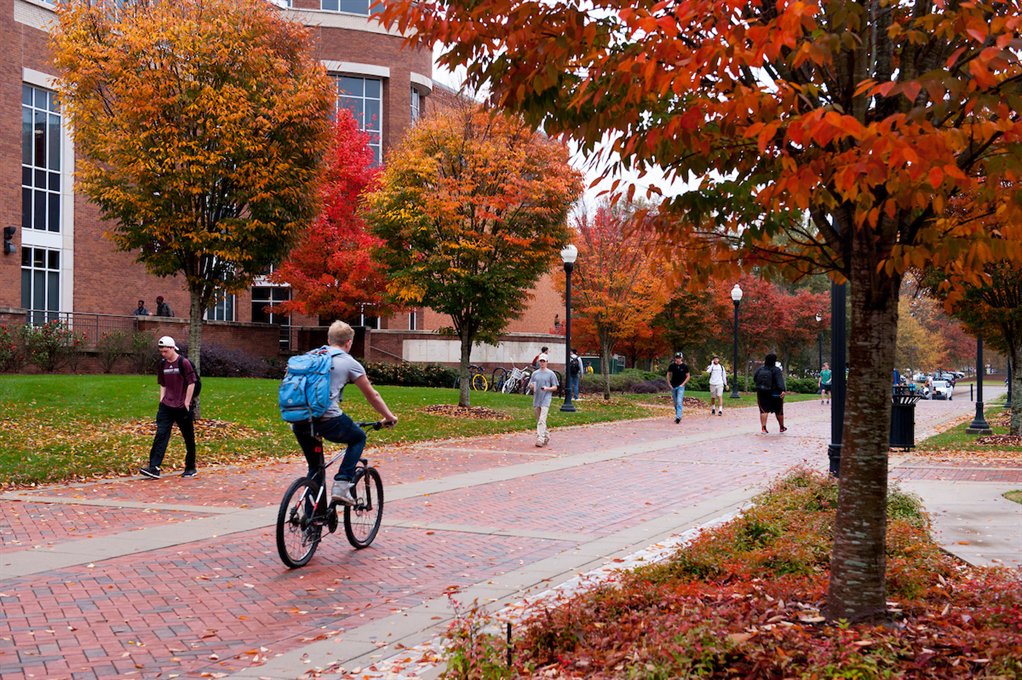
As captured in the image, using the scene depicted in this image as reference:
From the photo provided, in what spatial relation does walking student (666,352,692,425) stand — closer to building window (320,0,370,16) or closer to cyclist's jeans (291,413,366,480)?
cyclist's jeans (291,413,366,480)

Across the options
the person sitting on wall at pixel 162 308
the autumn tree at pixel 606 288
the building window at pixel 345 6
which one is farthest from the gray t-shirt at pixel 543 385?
the building window at pixel 345 6

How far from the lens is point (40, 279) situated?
1293 inches

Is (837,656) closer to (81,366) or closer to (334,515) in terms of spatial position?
(334,515)

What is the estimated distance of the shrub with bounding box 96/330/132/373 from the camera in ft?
96.1

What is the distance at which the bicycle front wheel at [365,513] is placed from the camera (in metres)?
8.61

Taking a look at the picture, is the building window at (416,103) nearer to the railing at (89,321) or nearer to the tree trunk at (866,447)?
the railing at (89,321)

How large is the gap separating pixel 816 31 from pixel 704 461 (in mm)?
12614

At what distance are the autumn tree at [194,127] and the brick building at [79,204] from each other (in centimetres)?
959

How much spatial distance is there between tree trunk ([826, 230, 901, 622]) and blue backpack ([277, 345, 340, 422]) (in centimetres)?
419

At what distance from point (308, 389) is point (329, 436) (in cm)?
48

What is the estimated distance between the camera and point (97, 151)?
17672 millimetres

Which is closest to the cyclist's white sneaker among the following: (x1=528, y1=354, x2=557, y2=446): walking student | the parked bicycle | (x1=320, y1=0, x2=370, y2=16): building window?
(x1=528, y1=354, x2=557, y2=446): walking student

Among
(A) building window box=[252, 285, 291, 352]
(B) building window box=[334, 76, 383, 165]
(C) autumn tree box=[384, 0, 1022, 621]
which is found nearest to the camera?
(C) autumn tree box=[384, 0, 1022, 621]

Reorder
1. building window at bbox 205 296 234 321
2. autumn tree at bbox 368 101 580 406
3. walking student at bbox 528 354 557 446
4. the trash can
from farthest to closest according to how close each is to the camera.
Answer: building window at bbox 205 296 234 321 < autumn tree at bbox 368 101 580 406 < walking student at bbox 528 354 557 446 < the trash can
